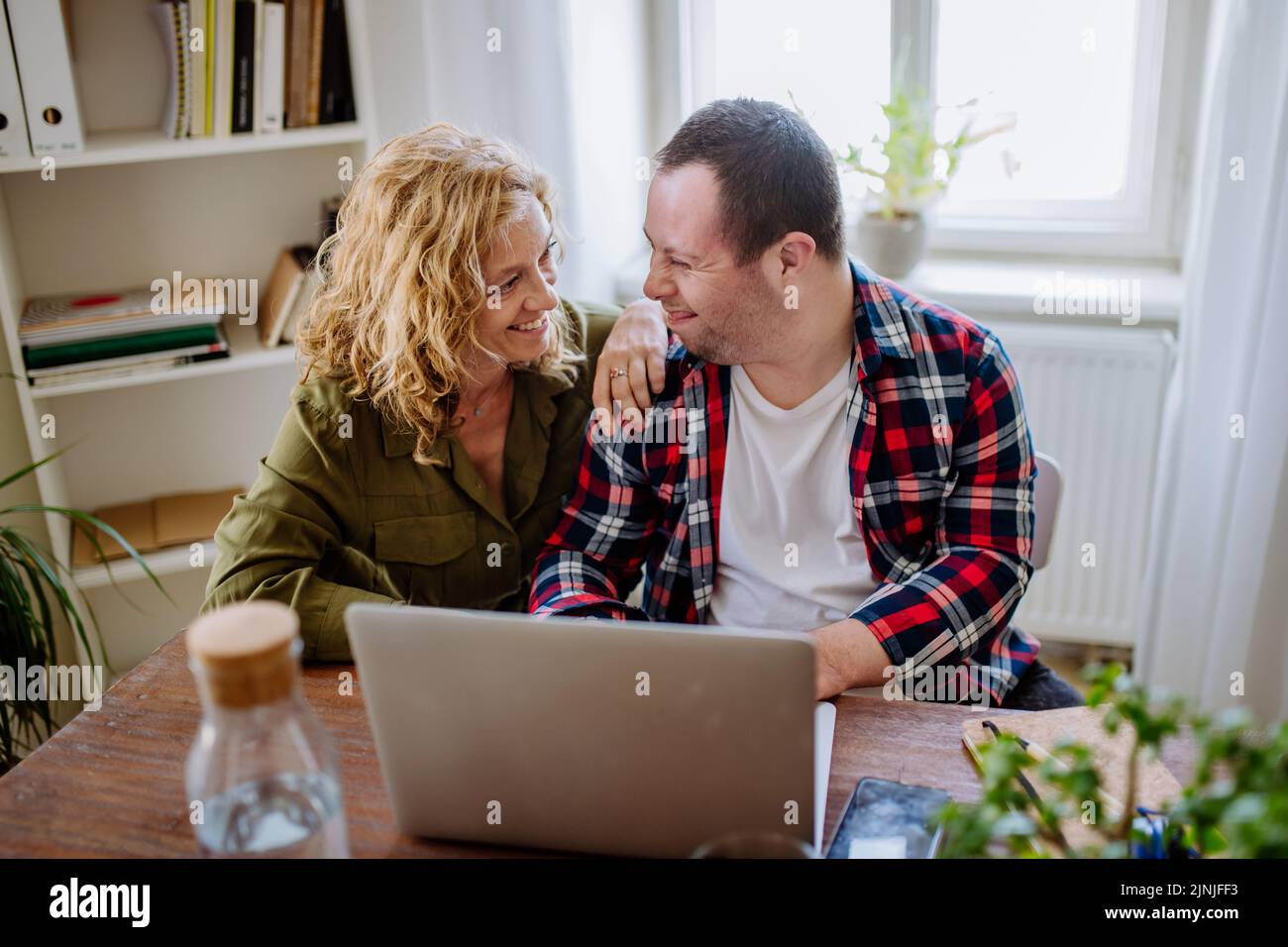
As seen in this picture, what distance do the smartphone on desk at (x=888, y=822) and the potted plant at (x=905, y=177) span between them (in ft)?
5.47

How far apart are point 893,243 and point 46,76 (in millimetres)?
1663

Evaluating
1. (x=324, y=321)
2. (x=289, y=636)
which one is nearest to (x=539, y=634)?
(x=289, y=636)

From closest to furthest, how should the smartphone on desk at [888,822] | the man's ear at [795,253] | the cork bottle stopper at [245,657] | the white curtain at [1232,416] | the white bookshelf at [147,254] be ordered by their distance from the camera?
the cork bottle stopper at [245,657]
the smartphone on desk at [888,822]
the man's ear at [795,253]
the white curtain at [1232,416]
the white bookshelf at [147,254]

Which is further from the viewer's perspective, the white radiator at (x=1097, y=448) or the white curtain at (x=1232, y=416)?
the white radiator at (x=1097, y=448)

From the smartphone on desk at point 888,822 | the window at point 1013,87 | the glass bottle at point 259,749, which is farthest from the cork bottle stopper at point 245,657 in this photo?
the window at point 1013,87

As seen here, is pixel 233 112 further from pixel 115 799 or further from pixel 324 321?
pixel 115 799

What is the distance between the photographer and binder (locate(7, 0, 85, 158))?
6.75ft

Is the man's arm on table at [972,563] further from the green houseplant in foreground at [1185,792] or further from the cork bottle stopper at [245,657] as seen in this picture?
the cork bottle stopper at [245,657]

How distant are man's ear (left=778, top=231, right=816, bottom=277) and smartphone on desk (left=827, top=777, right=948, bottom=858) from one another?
0.72m

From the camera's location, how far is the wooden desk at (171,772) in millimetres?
1116

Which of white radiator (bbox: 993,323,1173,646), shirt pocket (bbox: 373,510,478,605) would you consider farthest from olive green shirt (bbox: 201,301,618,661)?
white radiator (bbox: 993,323,1173,646)

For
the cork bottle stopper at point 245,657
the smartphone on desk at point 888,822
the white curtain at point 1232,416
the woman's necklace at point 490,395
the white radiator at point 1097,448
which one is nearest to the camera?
the cork bottle stopper at point 245,657

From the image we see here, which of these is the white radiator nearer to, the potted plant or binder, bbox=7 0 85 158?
the potted plant

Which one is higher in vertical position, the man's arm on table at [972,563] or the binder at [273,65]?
the binder at [273,65]
